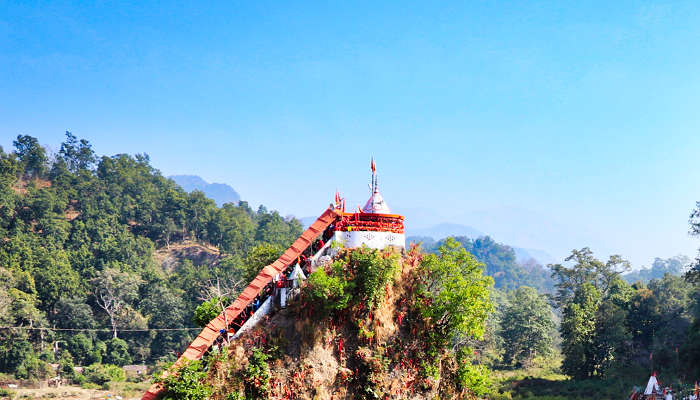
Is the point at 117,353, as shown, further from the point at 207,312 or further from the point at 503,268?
the point at 503,268

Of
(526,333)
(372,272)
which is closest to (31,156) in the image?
(526,333)

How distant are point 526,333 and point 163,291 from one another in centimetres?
3734

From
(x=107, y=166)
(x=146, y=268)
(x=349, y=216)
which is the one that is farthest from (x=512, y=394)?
(x=107, y=166)

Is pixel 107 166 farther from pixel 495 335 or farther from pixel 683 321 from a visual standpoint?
pixel 683 321

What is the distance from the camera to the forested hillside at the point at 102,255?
51188mm

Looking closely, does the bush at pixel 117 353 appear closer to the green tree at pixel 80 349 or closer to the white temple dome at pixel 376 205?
the green tree at pixel 80 349

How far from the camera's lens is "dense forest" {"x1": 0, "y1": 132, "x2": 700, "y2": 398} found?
38875 mm

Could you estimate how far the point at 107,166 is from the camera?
299 feet

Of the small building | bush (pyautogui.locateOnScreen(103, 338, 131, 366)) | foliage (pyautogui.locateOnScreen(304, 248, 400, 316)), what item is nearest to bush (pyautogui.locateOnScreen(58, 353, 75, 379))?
bush (pyautogui.locateOnScreen(103, 338, 131, 366))

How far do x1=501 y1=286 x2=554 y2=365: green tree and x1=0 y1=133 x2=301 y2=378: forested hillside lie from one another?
2768 cm

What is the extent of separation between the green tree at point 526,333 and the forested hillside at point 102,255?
27.7m

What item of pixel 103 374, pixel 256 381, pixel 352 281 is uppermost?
pixel 352 281

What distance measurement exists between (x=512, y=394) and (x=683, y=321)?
13.3m

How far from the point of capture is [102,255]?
67000mm
